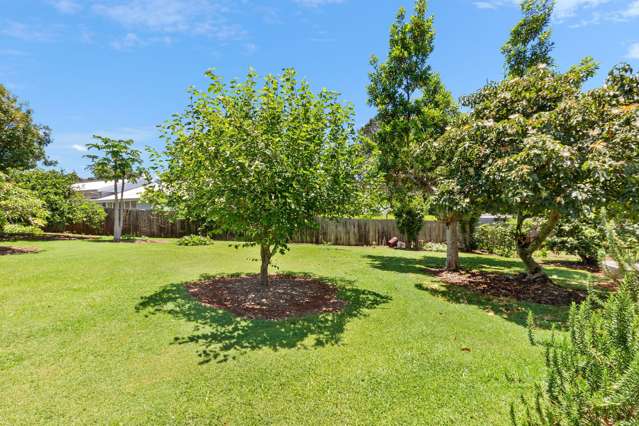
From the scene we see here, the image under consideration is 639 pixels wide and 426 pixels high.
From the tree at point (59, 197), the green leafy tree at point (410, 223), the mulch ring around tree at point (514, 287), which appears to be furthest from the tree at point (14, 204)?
the green leafy tree at point (410, 223)

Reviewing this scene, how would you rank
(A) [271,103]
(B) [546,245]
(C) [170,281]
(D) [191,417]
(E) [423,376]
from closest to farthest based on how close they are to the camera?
(D) [191,417] < (E) [423,376] < (A) [271,103] < (C) [170,281] < (B) [546,245]

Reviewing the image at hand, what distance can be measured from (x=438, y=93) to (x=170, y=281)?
1133 centimetres

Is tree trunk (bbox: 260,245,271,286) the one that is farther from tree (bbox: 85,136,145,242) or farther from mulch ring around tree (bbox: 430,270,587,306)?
tree (bbox: 85,136,145,242)

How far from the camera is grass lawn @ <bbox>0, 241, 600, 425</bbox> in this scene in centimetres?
295

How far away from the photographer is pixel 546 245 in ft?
43.4

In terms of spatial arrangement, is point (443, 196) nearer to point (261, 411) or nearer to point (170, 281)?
point (261, 411)

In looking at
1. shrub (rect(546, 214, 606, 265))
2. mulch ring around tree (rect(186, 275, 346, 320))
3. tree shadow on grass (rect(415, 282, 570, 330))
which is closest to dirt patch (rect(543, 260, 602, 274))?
shrub (rect(546, 214, 606, 265))

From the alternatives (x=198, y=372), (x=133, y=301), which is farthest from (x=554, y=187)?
(x=133, y=301)

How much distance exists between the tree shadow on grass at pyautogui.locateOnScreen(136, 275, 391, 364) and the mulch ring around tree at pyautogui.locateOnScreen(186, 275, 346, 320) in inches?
9.1

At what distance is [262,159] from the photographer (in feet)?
16.8

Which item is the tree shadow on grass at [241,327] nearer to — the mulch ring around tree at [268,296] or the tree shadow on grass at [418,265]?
the mulch ring around tree at [268,296]

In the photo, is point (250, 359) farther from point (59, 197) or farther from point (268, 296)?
point (59, 197)

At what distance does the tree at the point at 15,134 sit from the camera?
19.5 metres

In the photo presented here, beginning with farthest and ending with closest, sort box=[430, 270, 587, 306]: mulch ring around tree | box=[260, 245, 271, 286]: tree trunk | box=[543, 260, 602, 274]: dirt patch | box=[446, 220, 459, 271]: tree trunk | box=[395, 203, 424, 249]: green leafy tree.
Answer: box=[395, 203, 424, 249]: green leafy tree
box=[543, 260, 602, 274]: dirt patch
box=[446, 220, 459, 271]: tree trunk
box=[430, 270, 587, 306]: mulch ring around tree
box=[260, 245, 271, 286]: tree trunk
